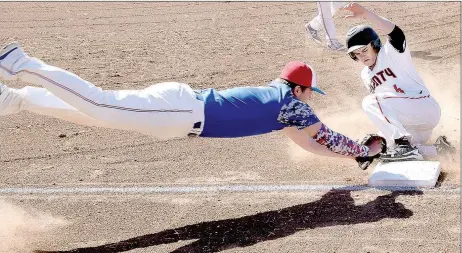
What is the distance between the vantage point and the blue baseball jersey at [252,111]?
20.2 feet

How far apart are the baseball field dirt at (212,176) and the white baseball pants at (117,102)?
0.76 meters

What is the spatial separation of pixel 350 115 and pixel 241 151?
1573 millimetres

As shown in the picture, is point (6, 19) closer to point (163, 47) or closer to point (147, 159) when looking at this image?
point (163, 47)

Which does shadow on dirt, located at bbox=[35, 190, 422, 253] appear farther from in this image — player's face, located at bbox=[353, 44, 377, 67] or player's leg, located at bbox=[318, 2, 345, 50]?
player's leg, located at bbox=[318, 2, 345, 50]

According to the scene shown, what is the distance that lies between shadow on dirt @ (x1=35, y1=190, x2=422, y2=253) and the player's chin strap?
40cm

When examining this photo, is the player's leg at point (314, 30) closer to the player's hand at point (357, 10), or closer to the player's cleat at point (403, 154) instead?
the player's hand at point (357, 10)

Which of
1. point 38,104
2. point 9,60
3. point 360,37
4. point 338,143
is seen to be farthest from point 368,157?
point 9,60

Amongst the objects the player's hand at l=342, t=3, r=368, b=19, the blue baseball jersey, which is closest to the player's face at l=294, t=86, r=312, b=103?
the blue baseball jersey

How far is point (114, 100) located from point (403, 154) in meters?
2.59

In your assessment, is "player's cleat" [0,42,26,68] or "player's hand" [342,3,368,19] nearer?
"player's cleat" [0,42,26,68]

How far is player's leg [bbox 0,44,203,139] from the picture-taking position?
6016mm

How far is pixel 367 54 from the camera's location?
7.15 metres

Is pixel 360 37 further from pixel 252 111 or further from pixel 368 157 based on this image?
pixel 252 111

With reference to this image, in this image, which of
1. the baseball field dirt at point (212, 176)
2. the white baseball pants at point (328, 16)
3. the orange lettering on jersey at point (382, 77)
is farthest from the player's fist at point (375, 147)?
the white baseball pants at point (328, 16)
